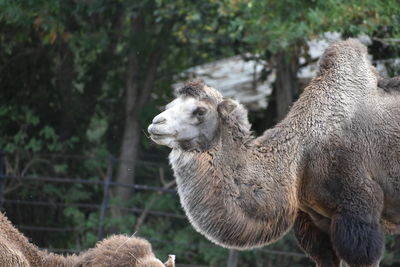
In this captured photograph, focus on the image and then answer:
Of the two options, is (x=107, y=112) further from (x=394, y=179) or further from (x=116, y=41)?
(x=394, y=179)

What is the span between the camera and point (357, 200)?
5.82 meters

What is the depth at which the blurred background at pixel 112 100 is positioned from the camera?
481 inches

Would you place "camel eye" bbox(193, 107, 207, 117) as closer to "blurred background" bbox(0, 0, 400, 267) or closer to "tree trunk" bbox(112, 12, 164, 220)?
"blurred background" bbox(0, 0, 400, 267)

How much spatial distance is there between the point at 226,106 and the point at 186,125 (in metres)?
0.39

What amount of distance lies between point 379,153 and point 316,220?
728 millimetres

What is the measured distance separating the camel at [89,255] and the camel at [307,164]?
438 mm

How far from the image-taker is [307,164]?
235 inches

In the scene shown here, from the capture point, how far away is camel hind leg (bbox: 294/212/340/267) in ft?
21.0

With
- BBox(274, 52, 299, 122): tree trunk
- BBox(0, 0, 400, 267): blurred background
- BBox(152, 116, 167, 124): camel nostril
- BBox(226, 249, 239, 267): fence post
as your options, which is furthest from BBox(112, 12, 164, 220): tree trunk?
BBox(152, 116, 167, 124): camel nostril

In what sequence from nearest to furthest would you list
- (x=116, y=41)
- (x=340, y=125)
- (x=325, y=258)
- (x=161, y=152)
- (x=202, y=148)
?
(x=202, y=148)
(x=340, y=125)
(x=325, y=258)
(x=116, y=41)
(x=161, y=152)

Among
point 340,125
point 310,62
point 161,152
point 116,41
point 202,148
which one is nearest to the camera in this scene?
point 202,148

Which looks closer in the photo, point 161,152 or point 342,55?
point 342,55

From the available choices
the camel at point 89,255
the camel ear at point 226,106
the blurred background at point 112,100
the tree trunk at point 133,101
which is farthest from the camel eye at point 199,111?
the tree trunk at point 133,101

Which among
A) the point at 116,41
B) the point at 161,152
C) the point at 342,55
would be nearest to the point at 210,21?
the point at 116,41
